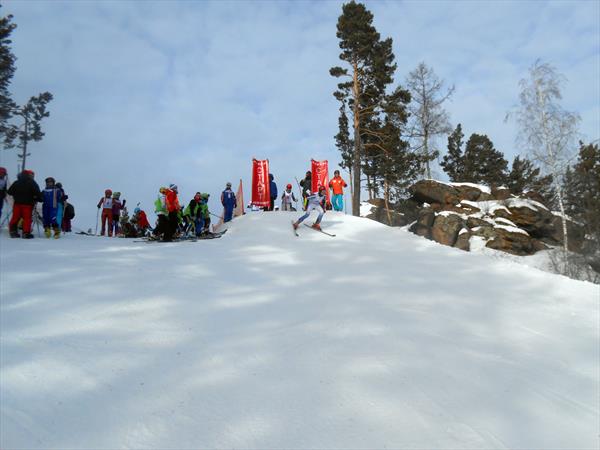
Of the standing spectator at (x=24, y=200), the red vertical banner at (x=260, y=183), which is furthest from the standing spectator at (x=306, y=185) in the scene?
the standing spectator at (x=24, y=200)

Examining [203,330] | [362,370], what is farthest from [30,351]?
[362,370]

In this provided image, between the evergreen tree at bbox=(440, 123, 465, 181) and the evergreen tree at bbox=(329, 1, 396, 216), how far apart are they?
49.0ft

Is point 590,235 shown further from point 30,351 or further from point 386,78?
point 30,351

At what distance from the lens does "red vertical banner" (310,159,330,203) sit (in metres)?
17.9

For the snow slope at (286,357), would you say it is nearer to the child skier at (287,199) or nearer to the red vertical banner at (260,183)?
the red vertical banner at (260,183)

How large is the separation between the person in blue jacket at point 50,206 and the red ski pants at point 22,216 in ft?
Answer: 2.09

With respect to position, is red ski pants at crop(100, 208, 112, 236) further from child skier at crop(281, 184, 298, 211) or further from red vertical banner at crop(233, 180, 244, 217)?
child skier at crop(281, 184, 298, 211)

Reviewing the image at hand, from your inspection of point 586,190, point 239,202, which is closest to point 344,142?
point 239,202

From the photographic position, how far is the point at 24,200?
9688mm

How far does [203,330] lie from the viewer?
4699 mm

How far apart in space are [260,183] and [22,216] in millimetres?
9061

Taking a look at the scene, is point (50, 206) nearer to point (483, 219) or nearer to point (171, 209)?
point (171, 209)

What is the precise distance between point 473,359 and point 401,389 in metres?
1.37

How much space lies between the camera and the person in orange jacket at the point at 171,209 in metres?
11.6
